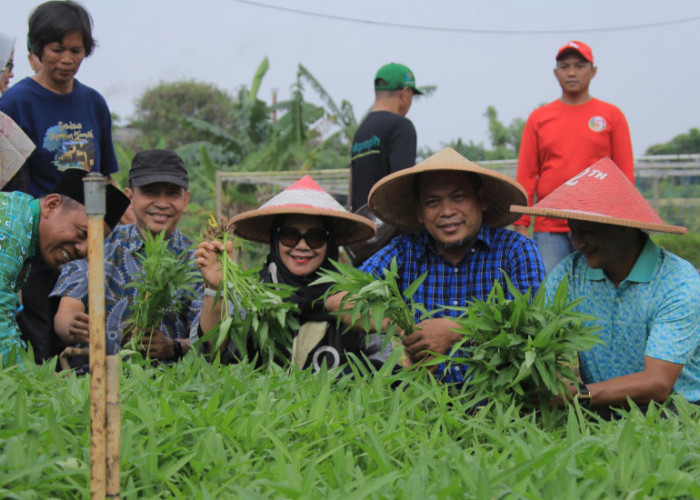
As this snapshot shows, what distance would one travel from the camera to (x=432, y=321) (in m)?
2.78

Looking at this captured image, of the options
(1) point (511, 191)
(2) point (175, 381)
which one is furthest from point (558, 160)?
(2) point (175, 381)

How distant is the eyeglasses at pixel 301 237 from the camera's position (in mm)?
3402

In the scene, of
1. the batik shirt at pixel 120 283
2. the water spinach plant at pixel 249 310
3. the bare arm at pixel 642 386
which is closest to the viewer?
the bare arm at pixel 642 386

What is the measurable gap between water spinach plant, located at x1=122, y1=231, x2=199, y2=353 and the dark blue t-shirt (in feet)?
3.57

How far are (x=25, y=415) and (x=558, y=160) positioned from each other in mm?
3570

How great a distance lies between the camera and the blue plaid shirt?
3201 millimetres

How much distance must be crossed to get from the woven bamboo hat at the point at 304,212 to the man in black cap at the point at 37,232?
726mm

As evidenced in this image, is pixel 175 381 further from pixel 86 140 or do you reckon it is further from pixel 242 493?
pixel 86 140

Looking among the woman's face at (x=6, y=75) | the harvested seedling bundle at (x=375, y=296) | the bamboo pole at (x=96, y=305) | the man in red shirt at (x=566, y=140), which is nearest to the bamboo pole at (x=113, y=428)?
the bamboo pole at (x=96, y=305)

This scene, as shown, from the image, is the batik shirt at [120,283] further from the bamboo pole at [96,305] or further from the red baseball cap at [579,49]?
the red baseball cap at [579,49]

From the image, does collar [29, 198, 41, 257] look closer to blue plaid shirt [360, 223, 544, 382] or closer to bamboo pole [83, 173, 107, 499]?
blue plaid shirt [360, 223, 544, 382]

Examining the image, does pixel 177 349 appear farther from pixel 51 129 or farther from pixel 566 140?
pixel 566 140

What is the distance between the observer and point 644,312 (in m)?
2.81

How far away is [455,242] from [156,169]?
62.0 inches
